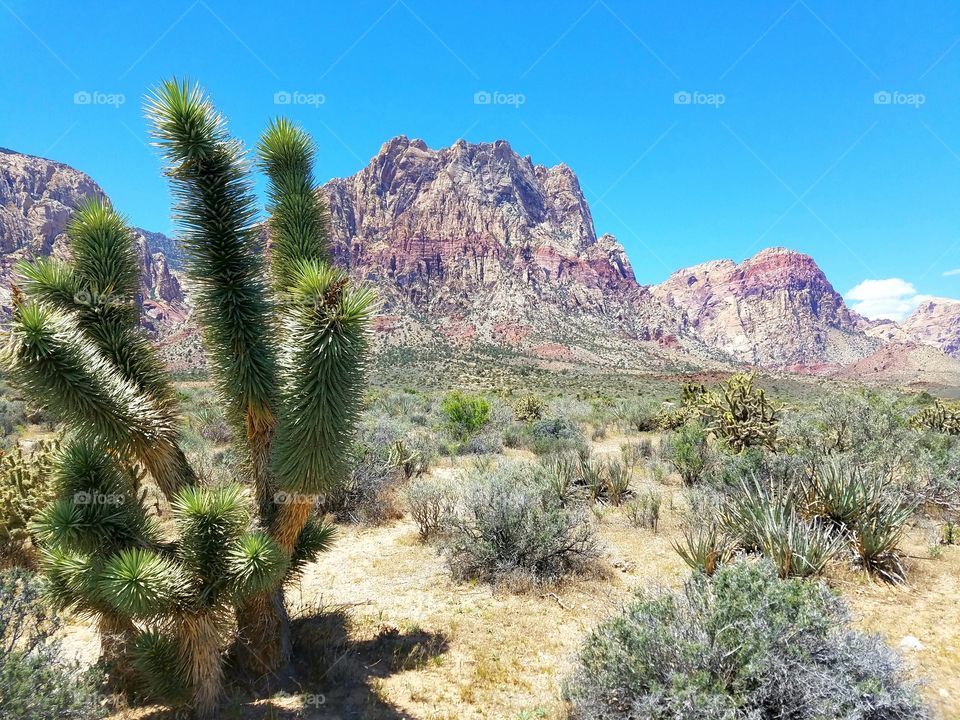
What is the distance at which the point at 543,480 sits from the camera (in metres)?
8.74

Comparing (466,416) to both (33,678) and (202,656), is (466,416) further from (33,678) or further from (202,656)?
(33,678)

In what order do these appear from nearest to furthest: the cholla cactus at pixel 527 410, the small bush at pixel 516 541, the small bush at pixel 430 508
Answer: the small bush at pixel 516 541 → the small bush at pixel 430 508 → the cholla cactus at pixel 527 410

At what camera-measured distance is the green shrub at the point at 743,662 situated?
9.83ft

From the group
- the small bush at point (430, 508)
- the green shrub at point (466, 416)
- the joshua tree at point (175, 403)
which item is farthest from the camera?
the green shrub at point (466, 416)

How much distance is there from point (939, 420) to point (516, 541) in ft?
43.7

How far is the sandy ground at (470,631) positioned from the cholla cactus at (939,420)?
25.2 ft

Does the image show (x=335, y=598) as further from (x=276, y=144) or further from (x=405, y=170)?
(x=405, y=170)

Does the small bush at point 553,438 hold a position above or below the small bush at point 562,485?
above

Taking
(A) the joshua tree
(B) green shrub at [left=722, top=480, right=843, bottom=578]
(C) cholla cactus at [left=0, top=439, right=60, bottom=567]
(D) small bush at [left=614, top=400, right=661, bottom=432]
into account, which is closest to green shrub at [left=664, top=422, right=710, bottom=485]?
(B) green shrub at [left=722, top=480, right=843, bottom=578]

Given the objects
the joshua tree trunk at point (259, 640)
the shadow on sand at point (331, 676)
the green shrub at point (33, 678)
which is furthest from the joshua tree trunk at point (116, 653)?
the joshua tree trunk at point (259, 640)

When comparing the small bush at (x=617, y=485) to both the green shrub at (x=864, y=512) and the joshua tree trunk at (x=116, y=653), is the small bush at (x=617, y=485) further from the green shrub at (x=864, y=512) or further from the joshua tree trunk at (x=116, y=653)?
the joshua tree trunk at (x=116, y=653)

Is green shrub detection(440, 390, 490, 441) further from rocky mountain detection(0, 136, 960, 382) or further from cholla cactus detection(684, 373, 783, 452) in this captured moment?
rocky mountain detection(0, 136, 960, 382)

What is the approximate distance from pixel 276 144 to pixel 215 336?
71.3 inches

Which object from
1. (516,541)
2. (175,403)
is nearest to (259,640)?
(175,403)
